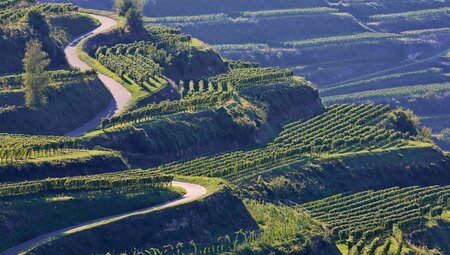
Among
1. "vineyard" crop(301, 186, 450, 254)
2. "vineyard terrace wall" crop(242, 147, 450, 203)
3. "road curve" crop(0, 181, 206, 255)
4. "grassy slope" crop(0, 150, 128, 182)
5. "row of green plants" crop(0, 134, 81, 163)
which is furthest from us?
"vineyard terrace wall" crop(242, 147, 450, 203)

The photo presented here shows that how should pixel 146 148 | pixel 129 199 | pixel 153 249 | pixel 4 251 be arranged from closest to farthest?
pixel 4 251, pixel 153 249, pixel 129 199, pixel 146 148

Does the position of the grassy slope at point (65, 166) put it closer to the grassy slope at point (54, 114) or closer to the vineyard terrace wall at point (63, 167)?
the vineyard terrace wall at point (63, 167)

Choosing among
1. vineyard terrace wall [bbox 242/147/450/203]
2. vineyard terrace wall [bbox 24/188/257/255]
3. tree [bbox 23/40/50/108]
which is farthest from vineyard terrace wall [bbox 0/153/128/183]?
tree [bbox 23/40/50/108]

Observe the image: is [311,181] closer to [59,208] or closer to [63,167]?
[63,167]

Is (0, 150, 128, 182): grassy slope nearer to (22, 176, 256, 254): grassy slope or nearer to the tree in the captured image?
(22, 176, 256, 254): grassy slope

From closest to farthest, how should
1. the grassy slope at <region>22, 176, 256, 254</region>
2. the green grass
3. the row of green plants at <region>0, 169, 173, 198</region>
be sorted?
the grassy slope at <region>22, 176, 256, 254</region>
the row of green plants at <region>0, 169, 173, 198</region>
the green grass

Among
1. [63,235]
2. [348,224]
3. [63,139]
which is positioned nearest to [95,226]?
[63,235]

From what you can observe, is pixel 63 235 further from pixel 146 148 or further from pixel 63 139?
pixel 146 148
